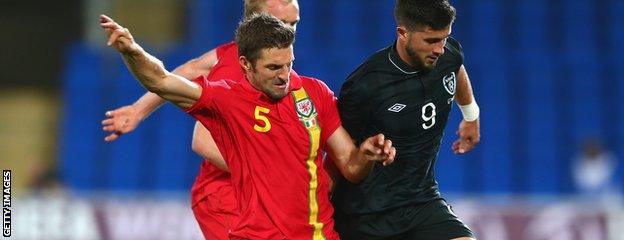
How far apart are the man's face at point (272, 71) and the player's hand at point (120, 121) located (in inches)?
26.6

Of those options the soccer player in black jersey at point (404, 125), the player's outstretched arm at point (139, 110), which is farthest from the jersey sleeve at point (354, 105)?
the player's outstretched arm at point (139, 110)

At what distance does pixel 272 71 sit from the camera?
4.07 m

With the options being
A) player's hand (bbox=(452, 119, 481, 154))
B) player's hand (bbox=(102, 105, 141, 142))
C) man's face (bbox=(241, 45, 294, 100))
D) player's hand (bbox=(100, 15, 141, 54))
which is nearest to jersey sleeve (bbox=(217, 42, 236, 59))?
player's hand (bbox=(102, 105, 141, 142))

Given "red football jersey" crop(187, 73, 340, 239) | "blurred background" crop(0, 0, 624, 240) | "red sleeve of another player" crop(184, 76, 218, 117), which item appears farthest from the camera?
"blurred background" crop(0, 0, 624, 240)

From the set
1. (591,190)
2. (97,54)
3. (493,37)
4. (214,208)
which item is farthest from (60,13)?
(214,208)

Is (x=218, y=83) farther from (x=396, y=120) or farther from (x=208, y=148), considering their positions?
(x=396, y=120)

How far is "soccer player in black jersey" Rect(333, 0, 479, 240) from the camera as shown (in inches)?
175

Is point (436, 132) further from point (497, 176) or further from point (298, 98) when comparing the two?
point (497, 176)

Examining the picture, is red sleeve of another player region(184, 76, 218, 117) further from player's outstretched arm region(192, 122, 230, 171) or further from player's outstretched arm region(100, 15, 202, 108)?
player's outstretched arm region(192, 122, 230, 171)

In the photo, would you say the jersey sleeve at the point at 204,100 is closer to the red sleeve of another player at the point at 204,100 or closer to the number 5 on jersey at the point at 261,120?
the red sleeve of another player at the point at 204,100

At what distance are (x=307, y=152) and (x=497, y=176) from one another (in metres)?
7.36

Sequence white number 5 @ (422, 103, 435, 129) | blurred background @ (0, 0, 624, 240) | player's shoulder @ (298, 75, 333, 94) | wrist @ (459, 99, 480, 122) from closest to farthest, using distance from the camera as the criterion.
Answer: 1. player's shoulder @ (298, 75, 333, 94)
2. white number 5 @ (422, 103, 435, 129)
3. wrist @ (459, 99, 480, 122)
4. blurred background @ (0, 0, 624, 240)

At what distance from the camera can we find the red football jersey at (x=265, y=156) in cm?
415

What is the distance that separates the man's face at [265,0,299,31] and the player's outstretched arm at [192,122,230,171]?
2.02ft
